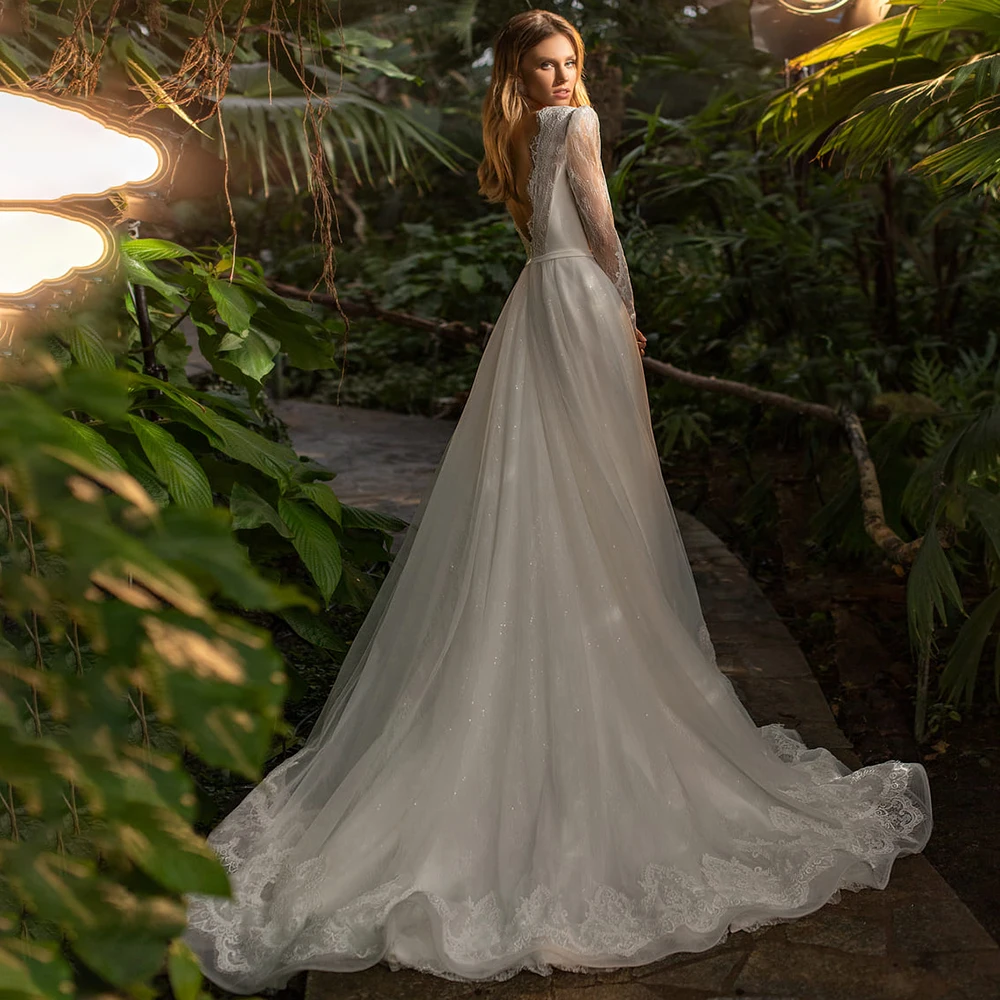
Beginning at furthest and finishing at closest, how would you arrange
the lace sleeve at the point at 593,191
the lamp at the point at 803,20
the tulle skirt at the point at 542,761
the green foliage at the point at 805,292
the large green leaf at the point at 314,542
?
the green foliage at the point at 805,292 → the lamp at the point at 803,20 → the large green leaf at the point at 314,542 → the lace sleeve at the point at 593,191 → the tulle skirt at the point at 542,761

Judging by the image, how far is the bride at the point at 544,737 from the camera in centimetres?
216

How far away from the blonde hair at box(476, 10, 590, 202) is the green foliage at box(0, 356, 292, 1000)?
1.92 metres

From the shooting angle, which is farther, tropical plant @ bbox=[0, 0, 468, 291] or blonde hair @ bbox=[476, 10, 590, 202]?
blonde hair @ bbox=[476, 10, 590, 202]

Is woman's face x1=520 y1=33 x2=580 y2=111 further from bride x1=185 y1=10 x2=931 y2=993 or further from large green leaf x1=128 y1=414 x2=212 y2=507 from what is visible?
large green leaf x1=128 y1=414 x2=212 y2=507

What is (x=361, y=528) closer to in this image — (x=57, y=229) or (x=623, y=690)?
(x=623, y=690)

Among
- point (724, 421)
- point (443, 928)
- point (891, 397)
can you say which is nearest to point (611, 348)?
point (443, 928)

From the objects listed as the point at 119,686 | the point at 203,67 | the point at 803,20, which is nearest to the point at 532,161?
the point at 203,67

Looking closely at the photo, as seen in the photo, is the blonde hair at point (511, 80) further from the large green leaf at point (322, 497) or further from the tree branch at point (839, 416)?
the large green leaf at point (322, 497)

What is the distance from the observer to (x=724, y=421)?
23.5ft

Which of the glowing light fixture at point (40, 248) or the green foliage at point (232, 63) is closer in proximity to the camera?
the glowing light fixture at point (40, 248)

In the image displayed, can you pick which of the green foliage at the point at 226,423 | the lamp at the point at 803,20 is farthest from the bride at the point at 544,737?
the lamp at the point at 803,20

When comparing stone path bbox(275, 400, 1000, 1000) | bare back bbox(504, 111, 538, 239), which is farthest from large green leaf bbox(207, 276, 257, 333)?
stone path bbox(275, 400, 1000, 1000)

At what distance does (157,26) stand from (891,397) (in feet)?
12.5

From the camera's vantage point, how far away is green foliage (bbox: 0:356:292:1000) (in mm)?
932
